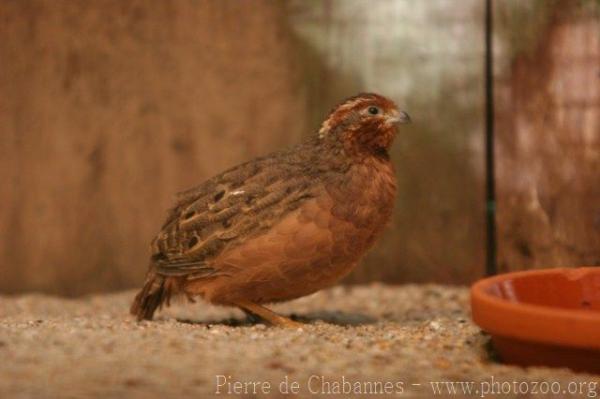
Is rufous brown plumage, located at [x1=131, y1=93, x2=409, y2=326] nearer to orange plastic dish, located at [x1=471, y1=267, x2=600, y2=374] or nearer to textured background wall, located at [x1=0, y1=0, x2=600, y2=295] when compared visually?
orange plastic dish, located at [x1=471, y1=267, x2=600, y2=374]

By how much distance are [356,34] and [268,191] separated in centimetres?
171

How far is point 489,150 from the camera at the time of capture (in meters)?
6.56

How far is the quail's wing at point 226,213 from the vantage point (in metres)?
5.14

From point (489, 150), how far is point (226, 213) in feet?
6.64

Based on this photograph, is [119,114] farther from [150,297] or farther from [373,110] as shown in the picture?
[373,110]

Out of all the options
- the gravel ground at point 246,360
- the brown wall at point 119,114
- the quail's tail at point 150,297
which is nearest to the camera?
the gravel ground at point 246,360

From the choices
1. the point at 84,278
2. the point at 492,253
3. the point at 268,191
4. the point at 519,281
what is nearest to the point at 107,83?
the point at 84,278

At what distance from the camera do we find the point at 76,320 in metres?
5.24

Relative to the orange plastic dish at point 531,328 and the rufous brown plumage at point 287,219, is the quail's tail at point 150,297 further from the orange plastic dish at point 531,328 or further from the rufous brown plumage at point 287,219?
the orange plastic dish at point 531,328

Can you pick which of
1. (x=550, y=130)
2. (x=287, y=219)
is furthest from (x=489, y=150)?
(x=287, y=219)

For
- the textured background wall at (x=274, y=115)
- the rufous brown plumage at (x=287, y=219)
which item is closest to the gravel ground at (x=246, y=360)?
the rufous brown plumage at (x=287, y=219)

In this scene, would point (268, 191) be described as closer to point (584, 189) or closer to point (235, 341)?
point (235, 341)

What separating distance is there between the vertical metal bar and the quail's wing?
1697 millimetres

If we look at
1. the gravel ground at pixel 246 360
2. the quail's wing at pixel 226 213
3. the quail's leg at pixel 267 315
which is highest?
the quail's wing at pixel 226 213
